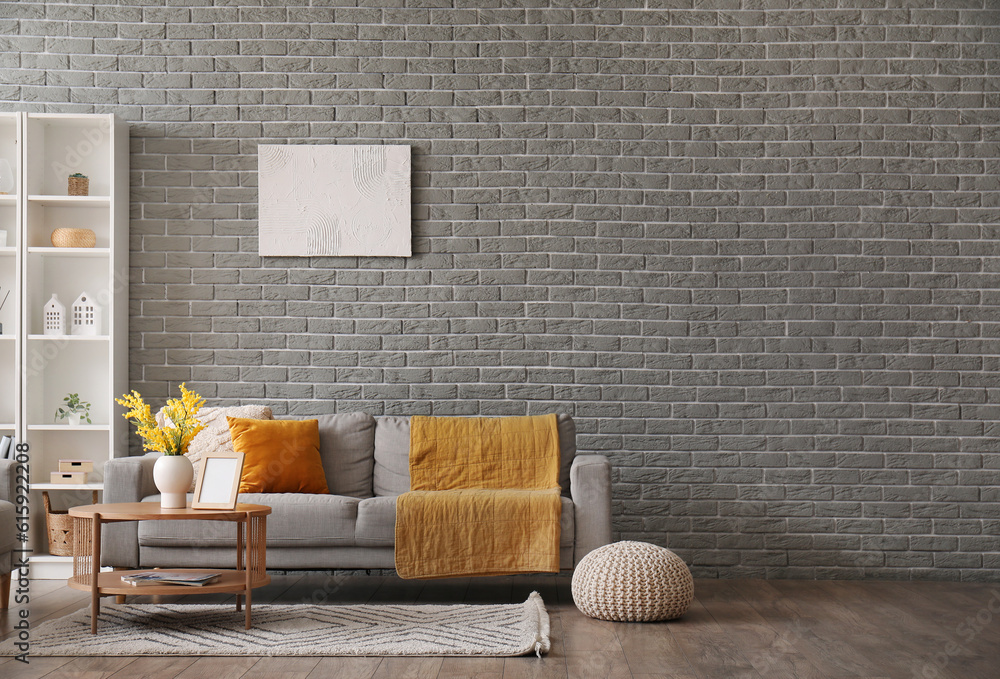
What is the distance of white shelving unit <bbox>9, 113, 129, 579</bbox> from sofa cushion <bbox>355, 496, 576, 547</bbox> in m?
1.39

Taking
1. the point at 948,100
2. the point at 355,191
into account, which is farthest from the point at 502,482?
the point at 948,100

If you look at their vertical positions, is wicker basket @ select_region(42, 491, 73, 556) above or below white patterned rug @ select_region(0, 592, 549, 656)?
above

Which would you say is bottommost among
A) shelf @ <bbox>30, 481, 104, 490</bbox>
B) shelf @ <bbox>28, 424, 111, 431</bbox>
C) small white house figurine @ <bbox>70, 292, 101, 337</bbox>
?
shelf @ <bbox>30, 481, 104, 490</bbox>

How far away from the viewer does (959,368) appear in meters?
4.16

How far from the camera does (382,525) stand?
11.1 feet

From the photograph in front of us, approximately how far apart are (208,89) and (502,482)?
241 cm

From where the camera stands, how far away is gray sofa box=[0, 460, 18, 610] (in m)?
3.13

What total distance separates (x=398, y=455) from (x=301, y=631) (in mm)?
1097

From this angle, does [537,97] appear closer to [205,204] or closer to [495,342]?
[495,342]

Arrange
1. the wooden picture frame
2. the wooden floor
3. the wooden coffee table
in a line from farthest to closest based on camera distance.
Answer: the wooden picture frame, the wooden coffee table, the wooden floor

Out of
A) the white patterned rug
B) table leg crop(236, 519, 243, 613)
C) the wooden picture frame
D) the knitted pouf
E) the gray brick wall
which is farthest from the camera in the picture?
the gray brick wall

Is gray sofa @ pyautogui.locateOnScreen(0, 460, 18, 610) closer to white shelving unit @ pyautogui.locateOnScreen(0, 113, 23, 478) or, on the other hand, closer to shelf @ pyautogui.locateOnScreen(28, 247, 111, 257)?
white shelving unit @ pyautogui.locateOnScreen(0, 113, 23, 478)

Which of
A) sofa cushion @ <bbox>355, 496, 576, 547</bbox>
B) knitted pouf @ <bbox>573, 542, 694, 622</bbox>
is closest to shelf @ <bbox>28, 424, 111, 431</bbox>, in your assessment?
sofa cushion @ <bbox>355, 496, 576, 547</bbox>

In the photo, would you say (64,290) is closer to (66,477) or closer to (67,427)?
(67,427)
